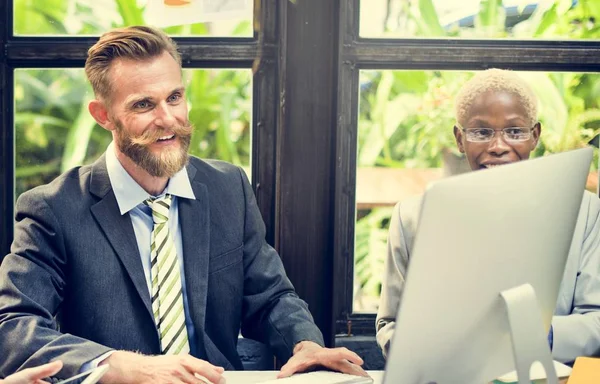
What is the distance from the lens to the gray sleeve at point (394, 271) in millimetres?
2182

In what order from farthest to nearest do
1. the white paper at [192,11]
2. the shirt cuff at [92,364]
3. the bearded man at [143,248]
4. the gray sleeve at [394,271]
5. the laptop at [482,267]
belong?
1. the white paper at [192,11]
2. the gray sleeve at [394,271]
3. the bearded man at [143,248]
4. the shirt cuff at [92,364]
5. the laptop at [482,267]

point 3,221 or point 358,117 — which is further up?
point 358,117

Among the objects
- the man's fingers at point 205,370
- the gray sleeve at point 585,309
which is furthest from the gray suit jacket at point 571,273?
the man's fingers at point 205,370

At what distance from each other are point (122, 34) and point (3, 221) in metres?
0.79

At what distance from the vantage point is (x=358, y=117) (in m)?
2.65

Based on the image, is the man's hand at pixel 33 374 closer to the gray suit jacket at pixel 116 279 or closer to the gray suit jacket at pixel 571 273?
the gray suit jacket at pixel 116 279

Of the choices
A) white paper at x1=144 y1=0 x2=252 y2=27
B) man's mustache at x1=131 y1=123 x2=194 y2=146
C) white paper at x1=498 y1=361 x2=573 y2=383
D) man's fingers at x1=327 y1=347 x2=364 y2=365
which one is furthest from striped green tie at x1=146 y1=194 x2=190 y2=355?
white paper at x1=498 y1=361 x2=573 y2=383

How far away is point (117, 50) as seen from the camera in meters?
2.17

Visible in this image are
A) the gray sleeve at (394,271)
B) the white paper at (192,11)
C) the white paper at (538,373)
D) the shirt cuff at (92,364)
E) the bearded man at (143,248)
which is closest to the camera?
the white paper at (538,373)

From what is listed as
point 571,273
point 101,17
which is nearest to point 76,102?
point 101,17

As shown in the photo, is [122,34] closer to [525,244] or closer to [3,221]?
[3,221]

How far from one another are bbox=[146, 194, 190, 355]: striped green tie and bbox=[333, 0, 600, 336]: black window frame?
2.02 ft

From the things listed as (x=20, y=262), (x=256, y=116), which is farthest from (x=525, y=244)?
(x=256, y=116)

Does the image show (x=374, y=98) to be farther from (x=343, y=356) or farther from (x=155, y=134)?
(x=343, y=356)
